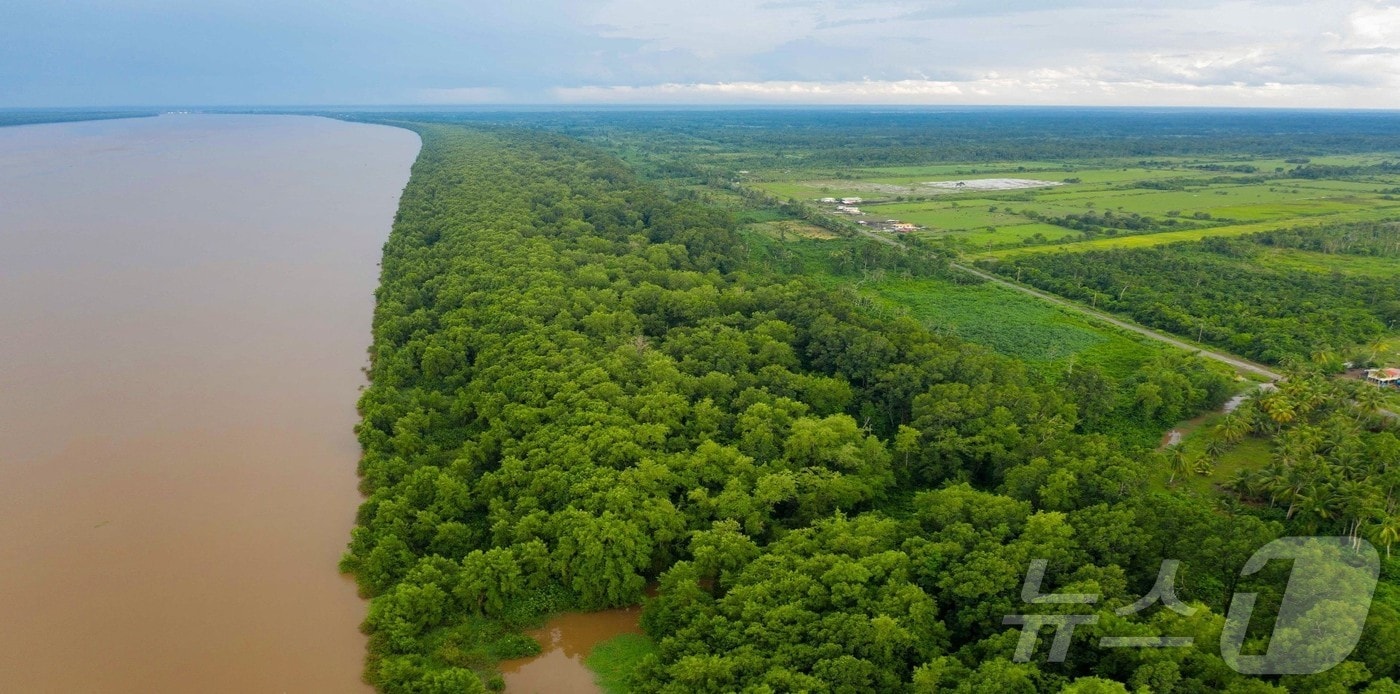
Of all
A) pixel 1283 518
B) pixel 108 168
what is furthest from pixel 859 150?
pixel 1283 518

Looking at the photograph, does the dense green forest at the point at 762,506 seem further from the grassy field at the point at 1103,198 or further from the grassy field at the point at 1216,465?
the grassy field at the point at 1103,198

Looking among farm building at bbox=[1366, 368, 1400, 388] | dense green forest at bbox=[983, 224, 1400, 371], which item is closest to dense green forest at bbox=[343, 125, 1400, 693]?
farm building at bbox=[1366, 368, 1400, 388]

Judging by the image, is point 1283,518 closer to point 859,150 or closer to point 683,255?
point 683,255

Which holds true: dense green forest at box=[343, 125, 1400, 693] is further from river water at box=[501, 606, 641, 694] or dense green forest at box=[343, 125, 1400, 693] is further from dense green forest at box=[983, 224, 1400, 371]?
dense green forest at box=[983, 224, 1400, 371]

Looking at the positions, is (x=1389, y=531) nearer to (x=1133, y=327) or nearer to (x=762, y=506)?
(x=762, y=506)

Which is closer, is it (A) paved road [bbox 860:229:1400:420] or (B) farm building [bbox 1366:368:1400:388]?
(B) farm building [bbox 1366:368:1400:388]

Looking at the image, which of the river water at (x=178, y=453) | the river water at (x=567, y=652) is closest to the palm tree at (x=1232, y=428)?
the river water at (x=567, y=652)
